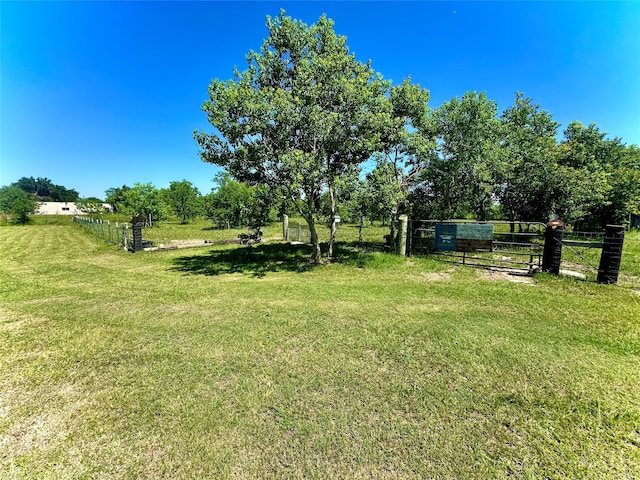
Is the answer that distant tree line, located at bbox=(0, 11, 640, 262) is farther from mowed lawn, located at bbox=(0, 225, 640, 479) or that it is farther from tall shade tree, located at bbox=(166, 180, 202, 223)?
tall shade tree, located at bbox=(166, 180, 202, 223)

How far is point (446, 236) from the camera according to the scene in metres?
10.4

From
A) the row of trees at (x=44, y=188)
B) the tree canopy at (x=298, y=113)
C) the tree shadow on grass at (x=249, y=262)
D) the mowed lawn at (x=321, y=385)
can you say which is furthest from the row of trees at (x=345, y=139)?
the row of trees at (x=44, y=188)

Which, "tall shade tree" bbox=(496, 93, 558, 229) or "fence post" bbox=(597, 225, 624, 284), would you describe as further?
"tall shade tree" bbox=(496, 93, 558, 229)

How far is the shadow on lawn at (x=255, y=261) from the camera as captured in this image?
966 centimetres

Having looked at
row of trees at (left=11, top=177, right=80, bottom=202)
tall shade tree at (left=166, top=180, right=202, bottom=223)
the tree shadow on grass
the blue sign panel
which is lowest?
the tree shadow on grass

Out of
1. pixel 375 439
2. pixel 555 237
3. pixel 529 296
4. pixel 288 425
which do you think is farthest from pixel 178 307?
pixel 555 237

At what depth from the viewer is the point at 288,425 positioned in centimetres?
258

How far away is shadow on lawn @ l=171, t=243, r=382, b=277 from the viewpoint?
9656mm

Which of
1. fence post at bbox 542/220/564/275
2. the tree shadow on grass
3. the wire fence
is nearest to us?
fence post at bbox 542/220/564/275

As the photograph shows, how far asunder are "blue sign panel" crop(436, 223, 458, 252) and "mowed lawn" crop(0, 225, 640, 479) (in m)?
3.77

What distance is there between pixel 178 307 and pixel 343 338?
3.56 metres

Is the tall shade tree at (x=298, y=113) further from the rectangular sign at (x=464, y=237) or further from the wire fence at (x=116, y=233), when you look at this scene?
the wire fence at (x=116, y=233)

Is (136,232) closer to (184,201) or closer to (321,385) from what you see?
(321,385)

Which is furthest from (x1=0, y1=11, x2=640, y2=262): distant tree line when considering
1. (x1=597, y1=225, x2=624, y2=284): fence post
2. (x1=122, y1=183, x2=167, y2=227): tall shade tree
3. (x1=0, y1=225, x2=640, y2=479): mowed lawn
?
(x1=122, y1=183, x2=167, y2=227): tall shade tree
